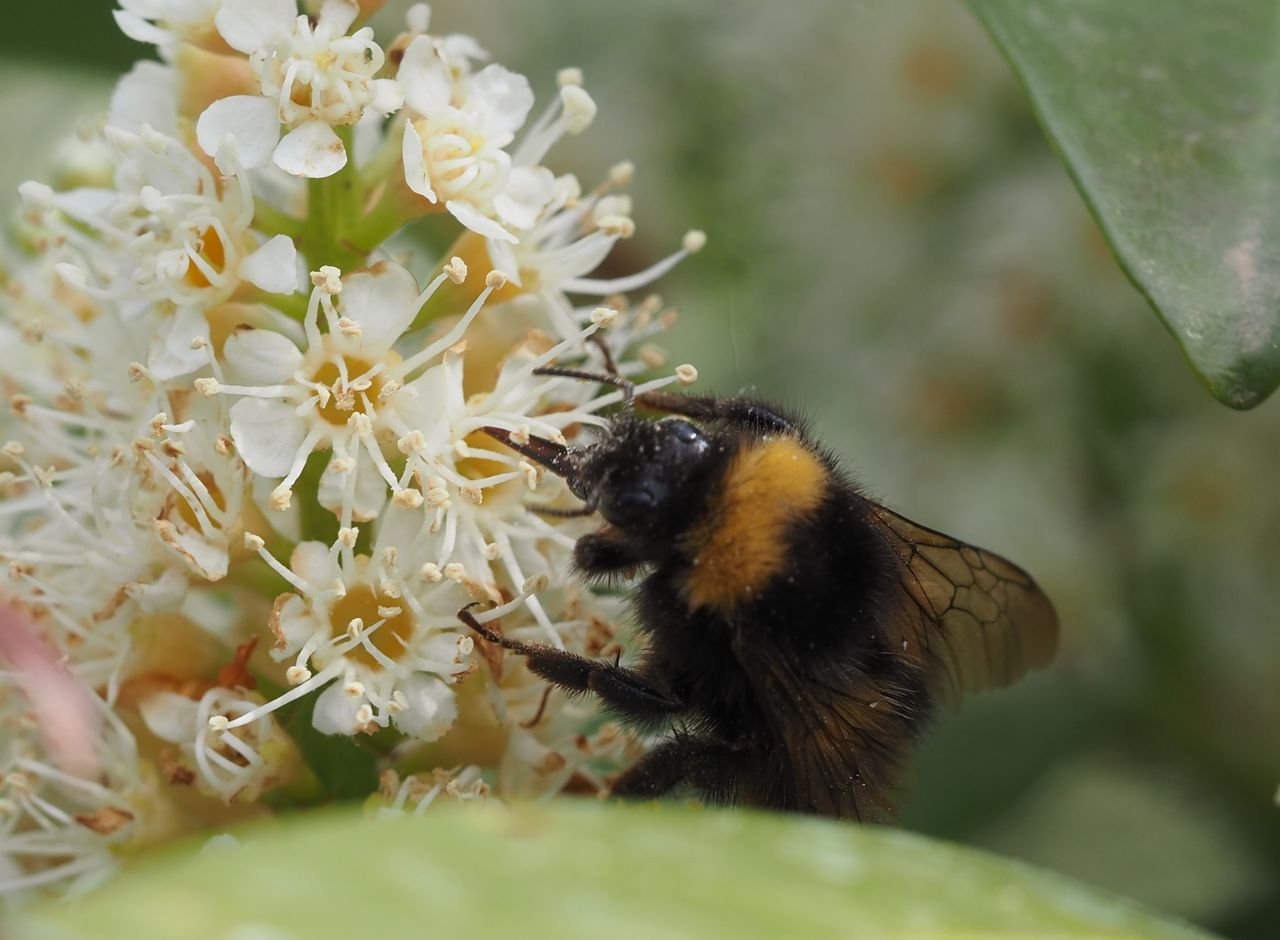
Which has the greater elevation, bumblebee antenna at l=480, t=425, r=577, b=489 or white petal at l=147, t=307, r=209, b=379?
white petal at l=147, t=307, r=209, b=379

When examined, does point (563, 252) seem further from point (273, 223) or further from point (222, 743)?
point (222, 743)

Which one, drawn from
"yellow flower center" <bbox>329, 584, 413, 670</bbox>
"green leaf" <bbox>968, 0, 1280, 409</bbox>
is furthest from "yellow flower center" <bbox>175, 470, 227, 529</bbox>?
"green leaf" <bbox>968, 0, 1280, 409</bbox>

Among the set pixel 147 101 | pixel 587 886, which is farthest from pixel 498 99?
pixel 587 886

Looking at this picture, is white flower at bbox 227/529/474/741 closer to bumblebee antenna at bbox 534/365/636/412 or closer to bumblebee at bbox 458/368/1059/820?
bumblebee at bbox 458/368/1059/820

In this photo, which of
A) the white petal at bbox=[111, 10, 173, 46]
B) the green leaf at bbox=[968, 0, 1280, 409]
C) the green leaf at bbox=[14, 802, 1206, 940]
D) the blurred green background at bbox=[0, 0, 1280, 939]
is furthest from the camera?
the blurred green background at bbox=[0, 0, 1280, 939]

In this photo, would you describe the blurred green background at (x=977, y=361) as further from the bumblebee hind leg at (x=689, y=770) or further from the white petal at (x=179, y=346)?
the white petal at (x=179, y=346)

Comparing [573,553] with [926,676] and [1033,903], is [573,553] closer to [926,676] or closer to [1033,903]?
[926,676]

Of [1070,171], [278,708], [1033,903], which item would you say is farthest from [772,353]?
[1033,903]
